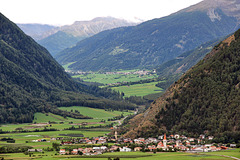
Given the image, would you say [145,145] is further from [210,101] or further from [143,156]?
[210,101]

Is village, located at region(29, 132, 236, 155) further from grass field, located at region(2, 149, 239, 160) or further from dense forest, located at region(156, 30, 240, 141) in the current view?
dense forest, located at region(156, 30, 240, 141)

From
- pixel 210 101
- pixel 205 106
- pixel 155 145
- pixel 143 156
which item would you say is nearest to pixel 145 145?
pixel 155 145

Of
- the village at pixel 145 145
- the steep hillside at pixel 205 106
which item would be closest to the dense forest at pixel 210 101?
the steep hillside at pixel 205 106

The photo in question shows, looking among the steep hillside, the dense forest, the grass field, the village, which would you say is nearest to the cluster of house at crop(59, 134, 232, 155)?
the village

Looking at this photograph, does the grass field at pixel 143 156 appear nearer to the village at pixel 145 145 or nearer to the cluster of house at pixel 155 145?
the village at pixel 145 145

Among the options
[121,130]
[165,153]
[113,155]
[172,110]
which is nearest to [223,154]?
[165,153]

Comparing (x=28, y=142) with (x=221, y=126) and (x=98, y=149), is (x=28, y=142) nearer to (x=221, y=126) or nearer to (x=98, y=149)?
(x=98, y=149)
